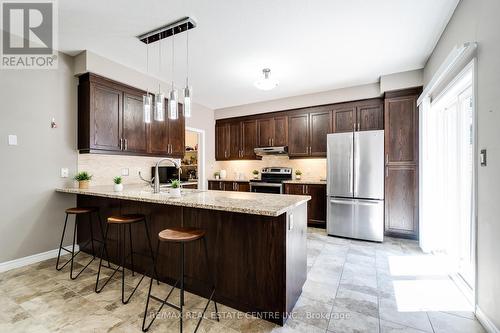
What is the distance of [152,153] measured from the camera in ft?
13.2

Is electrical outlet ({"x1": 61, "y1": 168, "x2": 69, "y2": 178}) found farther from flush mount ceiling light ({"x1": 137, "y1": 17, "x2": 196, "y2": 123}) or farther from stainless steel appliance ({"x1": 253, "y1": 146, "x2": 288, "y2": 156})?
stainless steel appliance ({"x1": 253, "y1": 146, "x2": 288, "y2": 156})

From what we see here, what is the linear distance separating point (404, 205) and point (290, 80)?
287 cm

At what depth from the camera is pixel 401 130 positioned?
377 centimetres

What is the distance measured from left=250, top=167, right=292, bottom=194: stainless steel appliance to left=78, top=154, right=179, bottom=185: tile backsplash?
7.21 feet

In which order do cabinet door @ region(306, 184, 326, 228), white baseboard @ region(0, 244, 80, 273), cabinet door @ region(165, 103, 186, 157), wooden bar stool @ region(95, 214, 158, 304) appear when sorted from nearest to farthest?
wooden bar stool @ region(95, 214, 158, 304)
white baseboard @ region(0, 244, 80, 273)
cabinet door @ region(165, 103, 186, 157)
cabinet door @ region(306, 184, 326, 228)

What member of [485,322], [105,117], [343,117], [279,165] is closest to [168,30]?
[105,117]

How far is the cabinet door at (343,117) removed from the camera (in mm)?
4371

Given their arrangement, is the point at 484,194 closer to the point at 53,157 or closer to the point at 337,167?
the point at 337,167

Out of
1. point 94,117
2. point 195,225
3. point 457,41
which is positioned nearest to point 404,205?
point 457,41

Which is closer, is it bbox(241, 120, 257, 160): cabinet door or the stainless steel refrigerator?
the stainless steel refrigerator

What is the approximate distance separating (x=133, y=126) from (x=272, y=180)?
296 centimetres

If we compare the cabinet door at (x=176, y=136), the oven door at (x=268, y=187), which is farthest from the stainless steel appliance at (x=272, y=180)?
the cabinet door at (x=176, y=136)

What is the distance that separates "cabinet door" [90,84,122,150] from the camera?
10.4ft

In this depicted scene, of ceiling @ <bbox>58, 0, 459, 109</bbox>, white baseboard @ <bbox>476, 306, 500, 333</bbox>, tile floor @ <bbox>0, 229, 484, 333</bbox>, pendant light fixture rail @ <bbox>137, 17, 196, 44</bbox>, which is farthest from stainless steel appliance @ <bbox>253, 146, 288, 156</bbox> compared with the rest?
white baseboard @ <bbox>476, 306, 500, 333</bbox>
